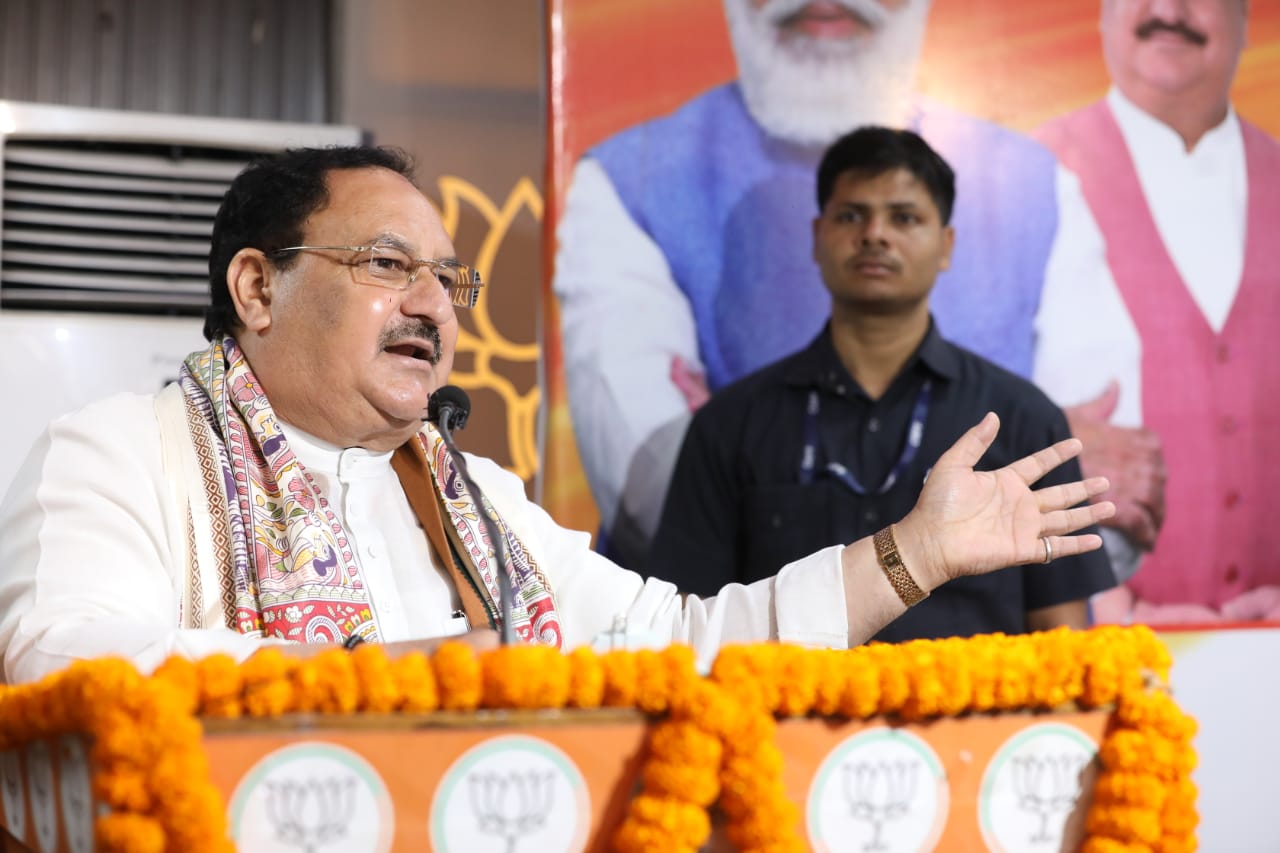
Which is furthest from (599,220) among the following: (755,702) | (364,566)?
(755,702)

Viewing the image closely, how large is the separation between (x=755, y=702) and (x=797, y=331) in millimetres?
2180

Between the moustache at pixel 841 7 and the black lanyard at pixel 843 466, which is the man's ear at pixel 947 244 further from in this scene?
the moustache at pixel 841 7

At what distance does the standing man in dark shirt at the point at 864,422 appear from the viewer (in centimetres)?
308

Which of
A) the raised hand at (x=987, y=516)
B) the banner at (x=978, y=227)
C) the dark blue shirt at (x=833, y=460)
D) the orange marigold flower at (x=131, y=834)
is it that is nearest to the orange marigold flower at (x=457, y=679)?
the orange marigold flower at (x=131, y=834)

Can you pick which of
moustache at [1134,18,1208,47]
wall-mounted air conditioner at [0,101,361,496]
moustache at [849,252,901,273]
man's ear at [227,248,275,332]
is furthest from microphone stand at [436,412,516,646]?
moustache at [1134,18,1208,47]

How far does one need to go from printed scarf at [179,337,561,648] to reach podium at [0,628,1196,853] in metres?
0.50

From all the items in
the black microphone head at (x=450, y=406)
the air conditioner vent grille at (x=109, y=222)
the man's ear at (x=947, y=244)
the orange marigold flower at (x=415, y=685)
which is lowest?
the orange marigold flower at (x=415, y=685)

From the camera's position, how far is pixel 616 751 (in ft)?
3.85

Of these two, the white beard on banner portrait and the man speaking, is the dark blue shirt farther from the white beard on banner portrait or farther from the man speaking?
the man speaking

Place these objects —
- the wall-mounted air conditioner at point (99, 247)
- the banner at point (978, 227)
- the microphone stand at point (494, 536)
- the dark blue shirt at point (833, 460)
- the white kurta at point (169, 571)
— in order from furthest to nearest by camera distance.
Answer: the wall-mounted air conditioner at point (99, 247)
the banner at point (978, 227)
the dark blue shirt at point (833, 460)
the white kurta at point (169, 571)
the microphone stand at point (494, 536)

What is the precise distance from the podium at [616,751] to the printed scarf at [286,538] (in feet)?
1.64

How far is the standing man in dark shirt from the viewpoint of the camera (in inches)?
121

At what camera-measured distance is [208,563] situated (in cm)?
183

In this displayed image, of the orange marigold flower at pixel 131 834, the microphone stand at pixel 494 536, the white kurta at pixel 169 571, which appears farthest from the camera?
the white kurta at pixel 169 571
